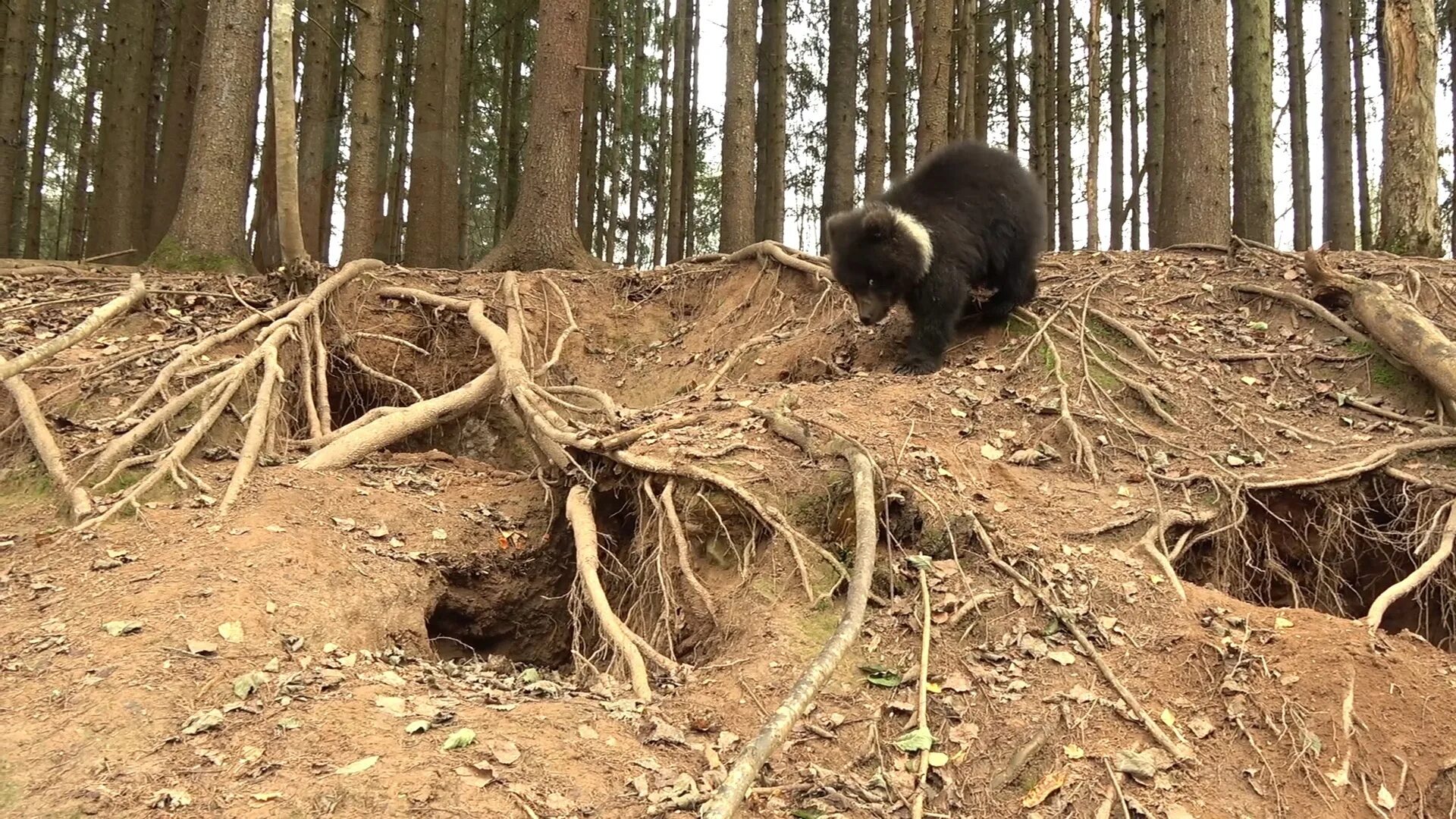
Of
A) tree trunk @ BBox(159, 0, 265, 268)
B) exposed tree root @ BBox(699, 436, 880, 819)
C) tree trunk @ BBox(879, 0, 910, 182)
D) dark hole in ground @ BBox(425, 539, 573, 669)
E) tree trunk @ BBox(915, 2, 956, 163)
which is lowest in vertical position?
dark hole in ground @ BBox(425, 539, 573, 669)

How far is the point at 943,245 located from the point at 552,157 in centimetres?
507

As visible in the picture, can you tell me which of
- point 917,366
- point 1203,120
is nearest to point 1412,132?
point 1203,120

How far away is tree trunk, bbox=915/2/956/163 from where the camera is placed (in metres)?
11.2

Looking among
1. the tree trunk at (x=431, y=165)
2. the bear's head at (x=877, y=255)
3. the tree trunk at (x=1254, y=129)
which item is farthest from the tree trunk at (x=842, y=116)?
the bear's head at (x=877, y=255)

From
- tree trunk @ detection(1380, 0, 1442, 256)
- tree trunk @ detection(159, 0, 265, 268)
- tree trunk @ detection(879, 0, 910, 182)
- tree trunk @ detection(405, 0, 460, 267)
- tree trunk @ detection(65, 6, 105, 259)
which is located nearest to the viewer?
tree trunk @ detection(1380, 0, 1442, 256)

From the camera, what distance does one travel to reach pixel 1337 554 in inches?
209

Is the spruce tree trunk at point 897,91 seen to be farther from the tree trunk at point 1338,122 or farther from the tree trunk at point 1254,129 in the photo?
the tree trunk at point 1338,122

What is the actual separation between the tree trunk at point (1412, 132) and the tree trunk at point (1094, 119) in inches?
194

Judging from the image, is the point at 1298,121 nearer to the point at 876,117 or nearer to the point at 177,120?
the point at 876,117

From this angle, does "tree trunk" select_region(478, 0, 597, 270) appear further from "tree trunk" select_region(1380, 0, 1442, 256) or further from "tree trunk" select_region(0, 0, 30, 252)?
"tree trunk" select_region(0, 0, 30, 252)

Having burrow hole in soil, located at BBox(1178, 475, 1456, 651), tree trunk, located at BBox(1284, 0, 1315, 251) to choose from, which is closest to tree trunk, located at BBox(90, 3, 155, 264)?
burrow hole in soil, located at BBox(1178, 475, 1456, 651)

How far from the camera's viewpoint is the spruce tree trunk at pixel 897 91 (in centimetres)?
1588

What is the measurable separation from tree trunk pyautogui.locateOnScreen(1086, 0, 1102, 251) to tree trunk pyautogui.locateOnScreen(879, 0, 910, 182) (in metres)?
3.30

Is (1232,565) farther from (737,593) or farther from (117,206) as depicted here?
(117,206)
